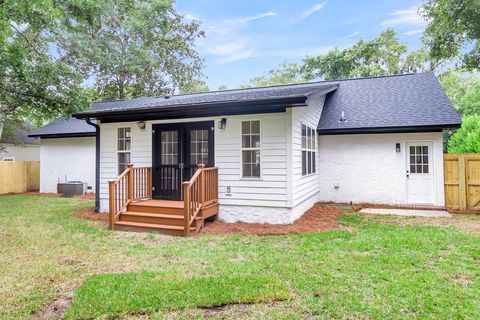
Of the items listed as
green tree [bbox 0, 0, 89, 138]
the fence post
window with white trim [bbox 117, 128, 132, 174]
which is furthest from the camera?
the fence post

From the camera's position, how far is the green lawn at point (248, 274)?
308cm

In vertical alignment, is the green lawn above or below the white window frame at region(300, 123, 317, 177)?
below

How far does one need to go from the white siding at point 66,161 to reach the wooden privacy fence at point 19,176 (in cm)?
116

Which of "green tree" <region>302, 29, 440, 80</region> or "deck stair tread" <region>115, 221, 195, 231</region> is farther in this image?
"green tree" <region>302, 29, 440, 80</region>

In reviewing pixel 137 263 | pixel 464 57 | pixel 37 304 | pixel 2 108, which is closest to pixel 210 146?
pixel 137 263

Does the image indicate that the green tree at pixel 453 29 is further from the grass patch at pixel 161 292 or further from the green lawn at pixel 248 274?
the grass patch at pixel 161 292

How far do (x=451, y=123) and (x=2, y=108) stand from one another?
18148mm

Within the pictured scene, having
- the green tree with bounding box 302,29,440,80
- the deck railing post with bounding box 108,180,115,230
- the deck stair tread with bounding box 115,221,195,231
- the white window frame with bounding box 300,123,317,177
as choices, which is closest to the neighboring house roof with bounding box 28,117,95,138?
the deck railing post with bounding box 108,180,115,230

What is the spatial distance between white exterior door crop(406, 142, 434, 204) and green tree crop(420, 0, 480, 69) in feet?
10.9

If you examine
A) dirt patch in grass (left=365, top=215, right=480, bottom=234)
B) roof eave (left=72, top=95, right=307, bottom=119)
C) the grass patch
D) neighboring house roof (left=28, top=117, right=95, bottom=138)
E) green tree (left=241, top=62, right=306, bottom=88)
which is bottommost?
the grass patch

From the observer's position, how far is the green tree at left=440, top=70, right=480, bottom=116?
19.2 metres

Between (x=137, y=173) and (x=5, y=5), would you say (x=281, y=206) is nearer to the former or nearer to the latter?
(x=137, y=173)

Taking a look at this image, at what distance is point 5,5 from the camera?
26.1 ft

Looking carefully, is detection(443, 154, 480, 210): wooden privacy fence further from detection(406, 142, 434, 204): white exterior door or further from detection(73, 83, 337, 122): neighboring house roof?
detection(73, 83, 337, 122): neighboring house roof
